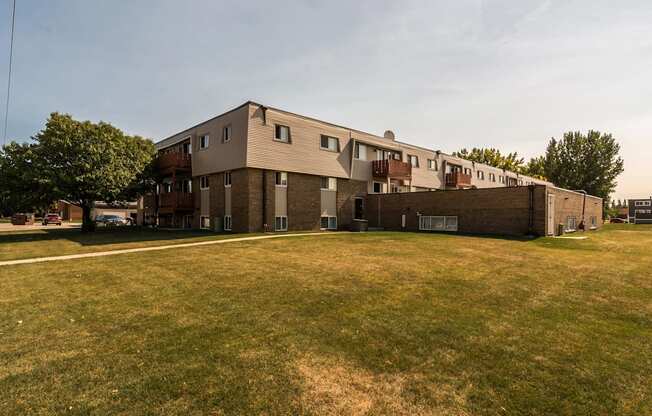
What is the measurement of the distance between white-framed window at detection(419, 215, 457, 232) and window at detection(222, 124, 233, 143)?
1695 cm

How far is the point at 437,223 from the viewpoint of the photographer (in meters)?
26.8

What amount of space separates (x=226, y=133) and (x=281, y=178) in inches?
211

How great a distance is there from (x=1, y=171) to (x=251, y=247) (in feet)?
60.9

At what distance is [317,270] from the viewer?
33.6 ft

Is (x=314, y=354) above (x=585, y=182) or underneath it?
underneath

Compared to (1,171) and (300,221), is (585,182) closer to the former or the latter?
(300,221)

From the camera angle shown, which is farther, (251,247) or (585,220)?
(585,220)

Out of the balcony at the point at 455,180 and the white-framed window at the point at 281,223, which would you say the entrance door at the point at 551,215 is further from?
the white-framed window at the point at 281,223

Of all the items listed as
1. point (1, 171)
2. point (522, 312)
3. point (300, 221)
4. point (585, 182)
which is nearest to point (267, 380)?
point (522, 312)

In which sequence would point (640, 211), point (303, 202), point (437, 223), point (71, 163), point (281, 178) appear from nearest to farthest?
1. point (71, 163)
2. point (281, 178)
3. point (303, 202)
4. point (437, 223)
5. point (640, 211)

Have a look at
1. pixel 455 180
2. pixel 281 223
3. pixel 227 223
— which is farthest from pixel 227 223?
pixel 455 180

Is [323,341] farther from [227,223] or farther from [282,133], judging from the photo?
[227,223]

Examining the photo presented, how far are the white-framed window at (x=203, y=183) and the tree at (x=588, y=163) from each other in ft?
223

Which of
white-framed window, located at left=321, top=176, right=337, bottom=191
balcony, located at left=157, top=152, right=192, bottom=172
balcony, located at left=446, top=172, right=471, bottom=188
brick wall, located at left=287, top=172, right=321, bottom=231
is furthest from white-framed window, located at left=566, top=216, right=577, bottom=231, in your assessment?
balcony, located at left=157, top=152, right=192, bottom=172
